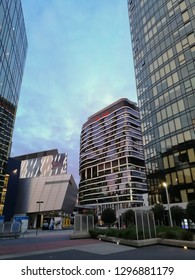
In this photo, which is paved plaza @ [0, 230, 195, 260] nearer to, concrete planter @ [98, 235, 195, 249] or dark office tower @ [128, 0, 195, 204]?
concrete planter @ [98, 235, 195, 249]

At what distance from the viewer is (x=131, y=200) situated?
103m

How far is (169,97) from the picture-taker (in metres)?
40.8

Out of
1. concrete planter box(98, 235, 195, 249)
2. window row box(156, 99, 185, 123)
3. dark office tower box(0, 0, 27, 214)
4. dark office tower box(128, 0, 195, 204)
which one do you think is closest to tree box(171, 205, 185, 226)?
dark office tower box(128, 0, 195, 204)

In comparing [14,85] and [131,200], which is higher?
[14,85]

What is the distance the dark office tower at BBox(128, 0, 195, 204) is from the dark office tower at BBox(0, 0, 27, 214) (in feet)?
88.6

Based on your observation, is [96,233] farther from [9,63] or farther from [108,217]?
[9,63]

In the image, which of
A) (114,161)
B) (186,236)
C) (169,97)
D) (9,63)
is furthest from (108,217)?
(114,161)

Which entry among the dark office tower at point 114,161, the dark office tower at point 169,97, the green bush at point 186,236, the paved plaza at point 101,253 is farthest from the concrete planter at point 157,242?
the dark office tower at point 114,161

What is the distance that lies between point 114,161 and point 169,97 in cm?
8231

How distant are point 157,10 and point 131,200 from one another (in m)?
80.2

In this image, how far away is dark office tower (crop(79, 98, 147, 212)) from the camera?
10944 cm

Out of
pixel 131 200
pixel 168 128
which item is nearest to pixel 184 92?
pixel 168 128

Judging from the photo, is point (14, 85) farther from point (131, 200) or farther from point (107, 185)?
point (107, 185)

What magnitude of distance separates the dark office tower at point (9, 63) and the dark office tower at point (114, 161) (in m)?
76.6
